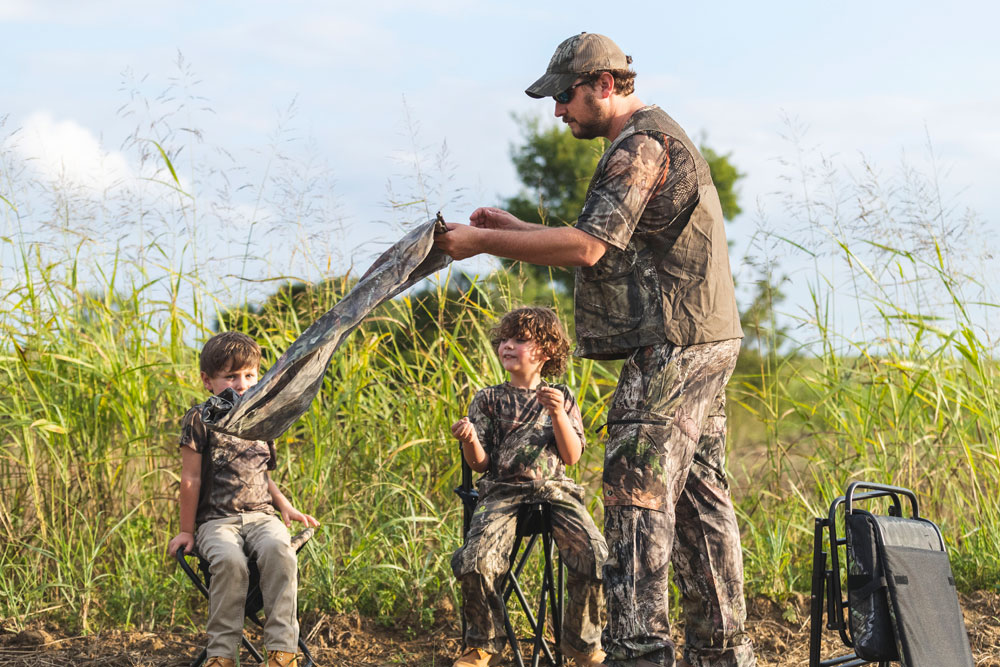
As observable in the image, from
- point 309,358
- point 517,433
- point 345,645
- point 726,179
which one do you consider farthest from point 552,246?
point 726,179

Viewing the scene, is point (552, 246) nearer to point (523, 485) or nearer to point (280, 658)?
point (523, 485)

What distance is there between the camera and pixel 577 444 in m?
3.60

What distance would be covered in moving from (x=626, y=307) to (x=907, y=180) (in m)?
3.41

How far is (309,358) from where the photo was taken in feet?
9.15

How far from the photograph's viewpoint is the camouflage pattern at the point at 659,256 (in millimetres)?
2746

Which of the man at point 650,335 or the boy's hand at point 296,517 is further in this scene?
the boy's hand at point 296,517

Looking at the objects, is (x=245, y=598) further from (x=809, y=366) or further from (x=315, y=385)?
(x=809, y=366)

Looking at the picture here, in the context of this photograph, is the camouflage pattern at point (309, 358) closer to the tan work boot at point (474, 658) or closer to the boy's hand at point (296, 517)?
the boy's hand at point (296, 517)

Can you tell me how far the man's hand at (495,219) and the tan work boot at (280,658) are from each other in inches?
62.0

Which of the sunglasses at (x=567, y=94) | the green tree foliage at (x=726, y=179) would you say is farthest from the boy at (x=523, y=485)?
the green tree foliage at (x=726, y=179)

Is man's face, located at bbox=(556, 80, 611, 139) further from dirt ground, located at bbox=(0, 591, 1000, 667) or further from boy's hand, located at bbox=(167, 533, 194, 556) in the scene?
dirt ground, located at bbox=(0, 591, 1000, 667)

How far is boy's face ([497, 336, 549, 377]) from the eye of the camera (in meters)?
3.73

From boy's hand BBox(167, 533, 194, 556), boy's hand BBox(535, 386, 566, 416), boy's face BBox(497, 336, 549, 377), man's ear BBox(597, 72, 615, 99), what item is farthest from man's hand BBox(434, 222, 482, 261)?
boy's hand BBox(167, 533, 194, 556)

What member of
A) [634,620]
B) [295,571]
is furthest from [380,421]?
[634,620]
